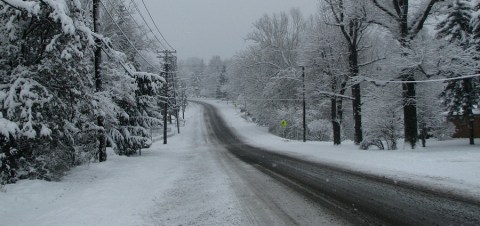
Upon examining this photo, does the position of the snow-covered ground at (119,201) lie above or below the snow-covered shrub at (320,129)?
below

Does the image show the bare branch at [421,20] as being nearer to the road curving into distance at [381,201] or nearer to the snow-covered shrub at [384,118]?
the snow-covered shrub at [384,118]

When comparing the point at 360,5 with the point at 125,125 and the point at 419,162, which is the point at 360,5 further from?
the point at 125,125

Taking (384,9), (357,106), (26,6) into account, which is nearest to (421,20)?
(384,9)

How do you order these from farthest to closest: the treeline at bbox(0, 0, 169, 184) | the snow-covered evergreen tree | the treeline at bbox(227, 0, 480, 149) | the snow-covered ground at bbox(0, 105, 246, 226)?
the snow-covered evergreen tree < the treeline at bbox(227, 0, 480, 149) < the treeline at bbox(0, 0, 169, 184) < the snow-covered ground at bbox(0, 105, 246, 226)

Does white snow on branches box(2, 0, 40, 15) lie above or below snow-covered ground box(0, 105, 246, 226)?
above

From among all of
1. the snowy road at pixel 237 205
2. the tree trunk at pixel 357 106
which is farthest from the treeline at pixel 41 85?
the tree trunk at pixel 357 106

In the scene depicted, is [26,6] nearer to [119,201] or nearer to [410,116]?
[119,201]

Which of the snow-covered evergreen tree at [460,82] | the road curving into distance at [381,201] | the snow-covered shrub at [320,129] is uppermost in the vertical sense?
the snow-covered evergreen tree at [460,82]

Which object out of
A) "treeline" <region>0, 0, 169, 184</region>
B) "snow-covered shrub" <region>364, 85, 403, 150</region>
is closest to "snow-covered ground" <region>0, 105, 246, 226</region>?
"treeline" <region>0, 0, 169, 184</region>

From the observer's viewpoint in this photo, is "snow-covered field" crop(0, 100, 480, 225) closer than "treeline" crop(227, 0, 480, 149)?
Yes

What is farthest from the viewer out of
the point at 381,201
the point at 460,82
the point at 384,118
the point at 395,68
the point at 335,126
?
the point at 335,126

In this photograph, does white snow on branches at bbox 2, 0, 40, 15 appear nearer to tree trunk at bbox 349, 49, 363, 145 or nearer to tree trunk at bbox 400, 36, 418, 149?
tree trunk at bbox 400, 36, 418, 149

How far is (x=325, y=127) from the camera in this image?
1762 inches

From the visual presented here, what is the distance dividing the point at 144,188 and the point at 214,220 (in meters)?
4.51
